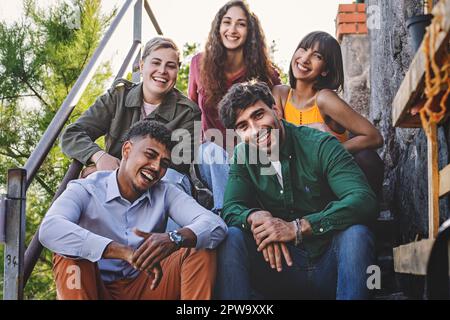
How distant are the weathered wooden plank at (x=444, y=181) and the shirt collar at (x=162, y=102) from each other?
137 centimetres

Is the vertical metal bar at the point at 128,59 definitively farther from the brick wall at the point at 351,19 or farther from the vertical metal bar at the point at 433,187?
the vertical metal bar at the point at 433,187

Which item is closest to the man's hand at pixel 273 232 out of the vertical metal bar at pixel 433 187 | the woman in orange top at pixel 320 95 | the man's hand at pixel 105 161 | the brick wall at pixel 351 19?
the vertical metal bar at pixel 433 187

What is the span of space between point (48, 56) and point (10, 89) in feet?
1.46

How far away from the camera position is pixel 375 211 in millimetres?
2945

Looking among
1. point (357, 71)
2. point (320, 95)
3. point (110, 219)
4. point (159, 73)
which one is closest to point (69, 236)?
point (110, 219)

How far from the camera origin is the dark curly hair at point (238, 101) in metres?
3.18

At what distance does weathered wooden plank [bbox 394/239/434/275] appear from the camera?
231 cm

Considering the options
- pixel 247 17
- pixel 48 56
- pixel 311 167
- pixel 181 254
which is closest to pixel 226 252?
pixel 181 254

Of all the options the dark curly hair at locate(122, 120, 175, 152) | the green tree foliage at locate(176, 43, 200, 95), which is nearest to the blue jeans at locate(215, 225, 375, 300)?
the dark curly hair at locate(122, 120, 175, 152)

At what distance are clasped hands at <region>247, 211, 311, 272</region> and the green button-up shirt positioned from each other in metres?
0.06
